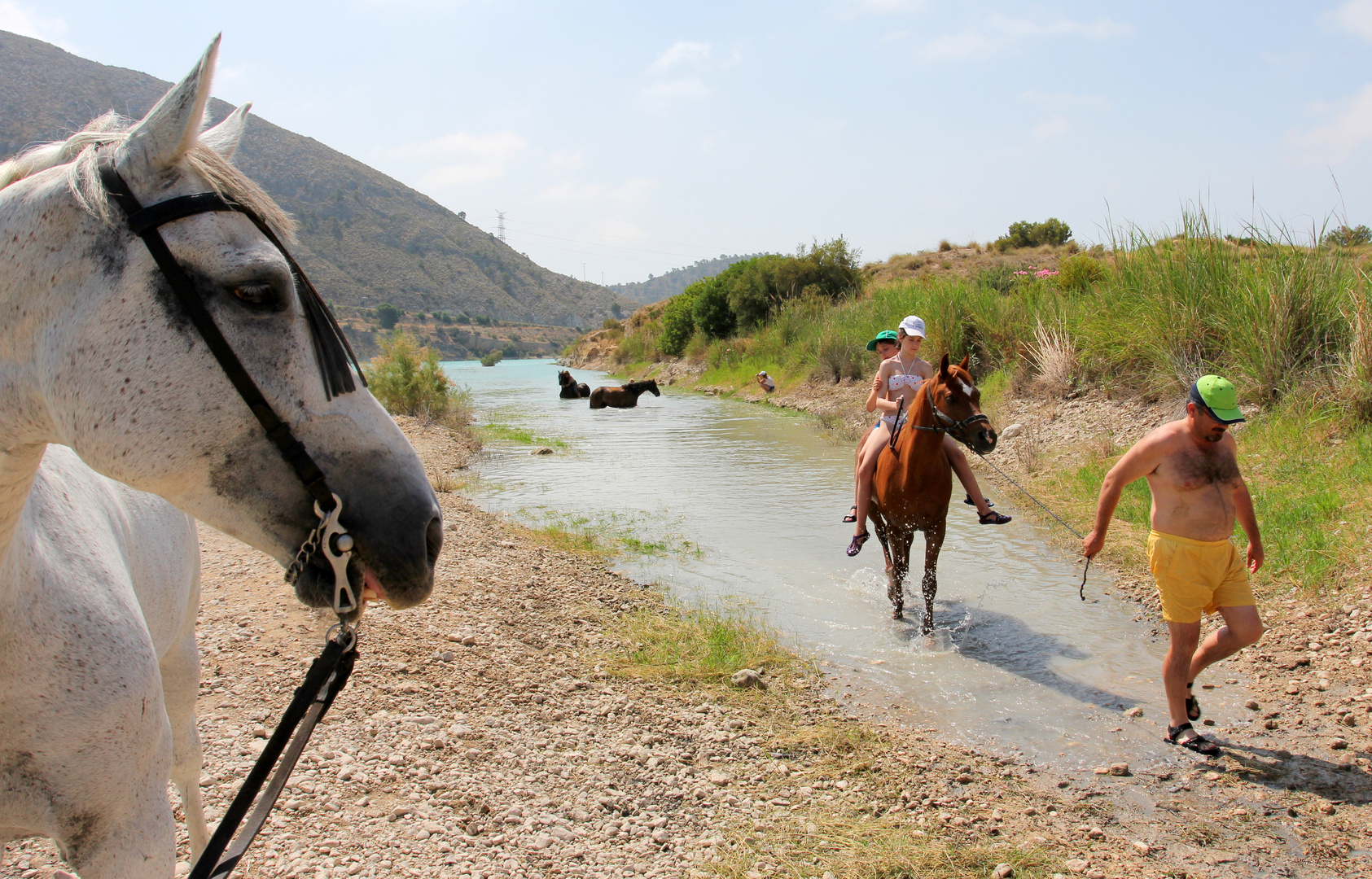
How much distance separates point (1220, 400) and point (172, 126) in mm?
4823

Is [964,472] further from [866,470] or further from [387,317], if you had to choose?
[387,317]

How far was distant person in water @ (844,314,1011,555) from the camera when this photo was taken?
22.6ft

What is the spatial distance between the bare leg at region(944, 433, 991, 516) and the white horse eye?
5.93 meters

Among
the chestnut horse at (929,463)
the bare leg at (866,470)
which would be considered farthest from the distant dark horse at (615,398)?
the chestnut horse at (929,463)

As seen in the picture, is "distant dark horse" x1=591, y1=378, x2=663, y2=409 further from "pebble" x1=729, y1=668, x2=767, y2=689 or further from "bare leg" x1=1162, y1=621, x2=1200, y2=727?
"bare leg" x1=1162, y1=621, x2=1200, y2=727

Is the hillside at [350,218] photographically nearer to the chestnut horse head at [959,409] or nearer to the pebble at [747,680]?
the chestnut horse head at [959,409]

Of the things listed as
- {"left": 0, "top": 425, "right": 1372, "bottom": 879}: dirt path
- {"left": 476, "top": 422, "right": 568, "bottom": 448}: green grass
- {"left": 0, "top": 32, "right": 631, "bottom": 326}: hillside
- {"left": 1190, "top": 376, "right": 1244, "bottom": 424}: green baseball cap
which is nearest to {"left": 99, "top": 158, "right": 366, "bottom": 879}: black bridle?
{"left": 0, "top": 425, "right": 1372, "bottom": 879}: dirt path

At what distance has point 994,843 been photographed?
3262mm

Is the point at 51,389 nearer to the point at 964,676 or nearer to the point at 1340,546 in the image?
the point at 964,676

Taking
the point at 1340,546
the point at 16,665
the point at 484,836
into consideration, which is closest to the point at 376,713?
the point at 484,836

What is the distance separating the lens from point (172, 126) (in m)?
1.31

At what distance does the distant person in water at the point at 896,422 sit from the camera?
22.6 feet

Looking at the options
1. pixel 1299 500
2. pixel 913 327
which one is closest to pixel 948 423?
pixel 913 327

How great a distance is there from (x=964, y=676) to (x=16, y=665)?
5230 millimetres
